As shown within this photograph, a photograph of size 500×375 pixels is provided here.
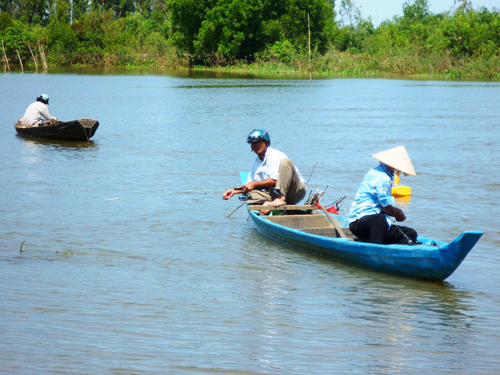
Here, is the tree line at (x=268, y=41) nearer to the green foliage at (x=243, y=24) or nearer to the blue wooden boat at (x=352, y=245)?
the green foliage at (x=243, y=24)

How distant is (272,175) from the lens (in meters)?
8.55

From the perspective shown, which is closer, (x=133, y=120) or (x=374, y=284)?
(x=374, y=284)

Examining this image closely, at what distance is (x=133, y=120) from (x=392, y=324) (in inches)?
765

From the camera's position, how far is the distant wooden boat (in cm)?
1770

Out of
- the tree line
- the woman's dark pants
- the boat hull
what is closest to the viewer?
the boat hull

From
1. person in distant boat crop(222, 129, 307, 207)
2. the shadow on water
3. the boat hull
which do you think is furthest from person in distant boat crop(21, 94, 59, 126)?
the boat hull

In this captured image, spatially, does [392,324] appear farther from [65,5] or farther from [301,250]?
[65,5]

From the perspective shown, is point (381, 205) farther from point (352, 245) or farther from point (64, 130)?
point (64, 130)

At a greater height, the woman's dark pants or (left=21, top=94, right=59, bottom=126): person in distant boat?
the woman's dark pants

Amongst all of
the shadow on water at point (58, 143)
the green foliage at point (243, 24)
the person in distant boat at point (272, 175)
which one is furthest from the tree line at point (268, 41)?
the person in distant boat at point (272, 175)

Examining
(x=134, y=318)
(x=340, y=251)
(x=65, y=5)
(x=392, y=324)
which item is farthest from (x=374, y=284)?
(x=65, y=5)

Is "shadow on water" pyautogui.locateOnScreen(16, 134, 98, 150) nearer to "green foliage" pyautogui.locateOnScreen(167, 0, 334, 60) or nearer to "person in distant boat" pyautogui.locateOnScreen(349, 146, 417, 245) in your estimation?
"person in distant boat" pyautogui.locateOnScreen(349, 146, 417, 245)

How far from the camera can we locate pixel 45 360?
4598 millimetres

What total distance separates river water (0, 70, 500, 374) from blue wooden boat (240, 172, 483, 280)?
153mm
